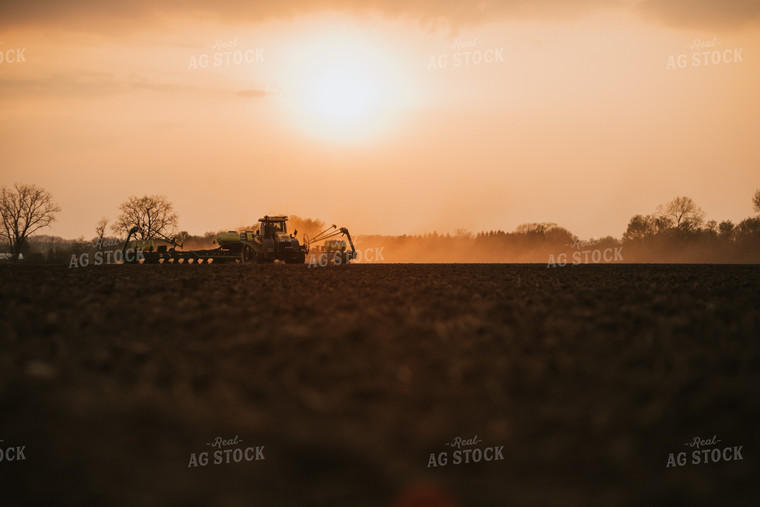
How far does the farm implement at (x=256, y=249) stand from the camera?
4991cm

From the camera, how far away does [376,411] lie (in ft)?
22.6

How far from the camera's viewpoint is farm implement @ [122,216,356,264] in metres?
49.9

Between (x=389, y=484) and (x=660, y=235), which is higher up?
(x=660, y=235)

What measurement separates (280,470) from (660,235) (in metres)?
107

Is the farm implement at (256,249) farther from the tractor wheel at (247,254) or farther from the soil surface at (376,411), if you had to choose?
the soil surface at (376,411)

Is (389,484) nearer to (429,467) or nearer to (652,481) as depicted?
(429,467)

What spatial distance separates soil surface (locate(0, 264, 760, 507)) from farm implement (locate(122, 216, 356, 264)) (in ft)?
121

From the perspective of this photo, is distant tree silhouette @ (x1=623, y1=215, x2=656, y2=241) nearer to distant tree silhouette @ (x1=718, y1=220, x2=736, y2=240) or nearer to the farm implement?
distant tree silhouette @ (x1=718, y1=220, x2=736, y2=240)

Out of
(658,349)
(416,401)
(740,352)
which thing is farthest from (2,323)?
(740,352)

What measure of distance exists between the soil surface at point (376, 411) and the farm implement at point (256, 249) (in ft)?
121

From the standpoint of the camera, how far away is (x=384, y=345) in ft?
33.7

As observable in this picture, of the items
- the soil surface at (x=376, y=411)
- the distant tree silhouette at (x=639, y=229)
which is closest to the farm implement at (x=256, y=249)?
the soil surface at (x=376, y=411)

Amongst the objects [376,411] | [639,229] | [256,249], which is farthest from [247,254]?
[639,229]

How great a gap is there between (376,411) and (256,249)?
45.6 m
